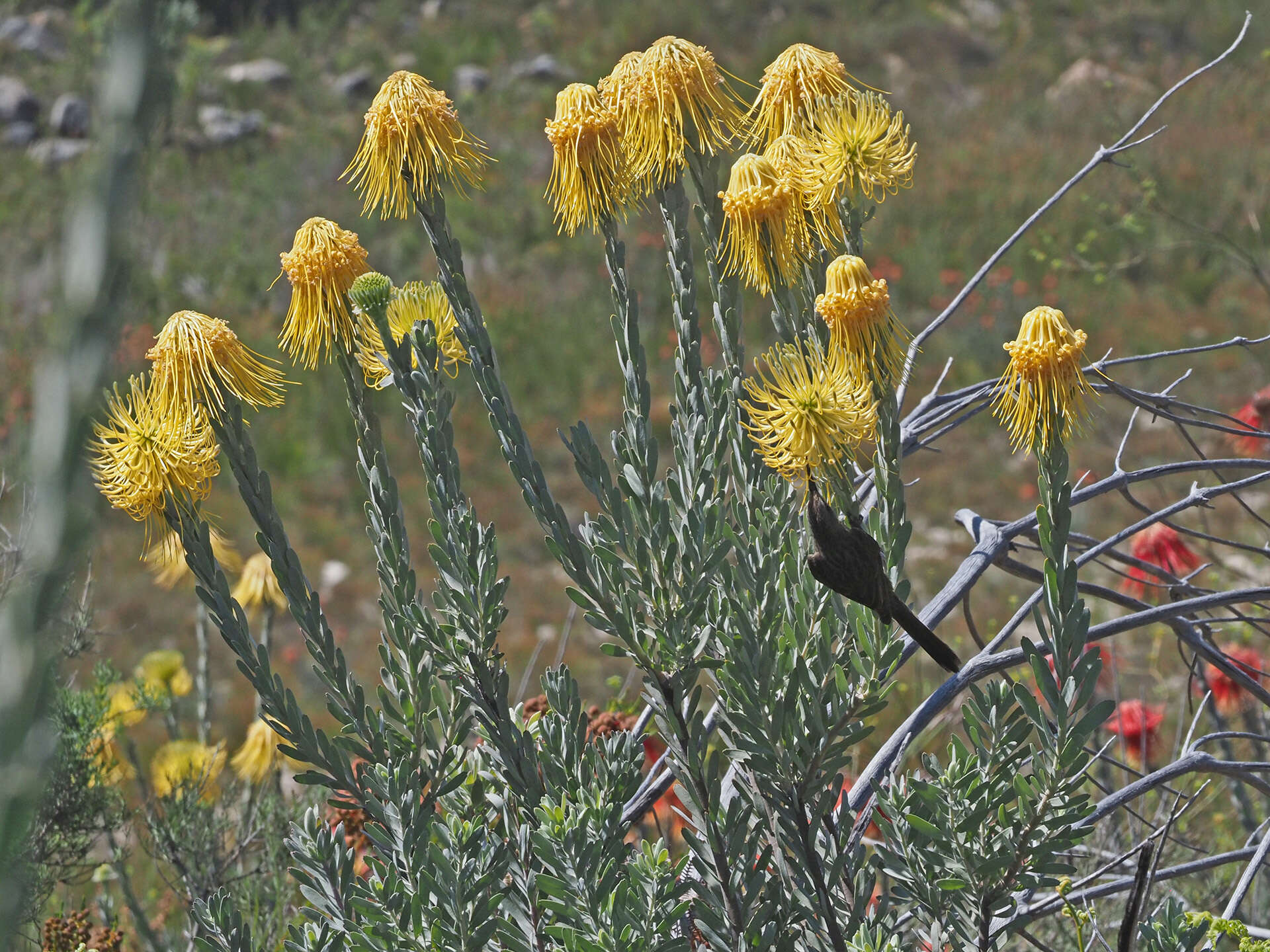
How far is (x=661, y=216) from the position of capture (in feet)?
4.35

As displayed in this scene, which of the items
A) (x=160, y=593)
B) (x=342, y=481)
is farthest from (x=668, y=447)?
(x=160, y=593)

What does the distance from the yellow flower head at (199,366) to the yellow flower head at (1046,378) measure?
801 millimetres

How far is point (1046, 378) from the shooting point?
1001mm

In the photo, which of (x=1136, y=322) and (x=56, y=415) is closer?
(x=56, y=415)

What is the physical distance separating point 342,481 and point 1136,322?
382 inches

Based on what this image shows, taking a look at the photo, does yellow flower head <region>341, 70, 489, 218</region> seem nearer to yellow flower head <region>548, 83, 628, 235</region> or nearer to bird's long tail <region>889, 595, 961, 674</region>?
yellow flower head <region>548, 83, 628, 235</region>

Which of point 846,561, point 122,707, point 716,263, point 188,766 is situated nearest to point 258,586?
point 188,766

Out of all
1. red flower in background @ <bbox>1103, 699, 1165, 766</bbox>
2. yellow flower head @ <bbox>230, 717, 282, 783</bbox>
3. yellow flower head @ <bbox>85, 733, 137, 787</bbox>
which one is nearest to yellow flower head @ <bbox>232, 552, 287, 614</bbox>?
yellow flower head @ <bbox>230, 717, 282, 783</bbox>

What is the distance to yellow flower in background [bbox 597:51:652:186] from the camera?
A: 1274 millimetres

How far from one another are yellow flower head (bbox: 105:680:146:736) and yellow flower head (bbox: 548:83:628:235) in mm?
1736

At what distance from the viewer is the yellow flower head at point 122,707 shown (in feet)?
8.51

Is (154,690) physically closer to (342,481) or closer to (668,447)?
(668,447)

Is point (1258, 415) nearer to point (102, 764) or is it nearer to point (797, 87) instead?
point (797, 87)

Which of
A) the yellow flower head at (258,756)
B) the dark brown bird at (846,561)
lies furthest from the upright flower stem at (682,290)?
the yellow flower head at (258,756)
